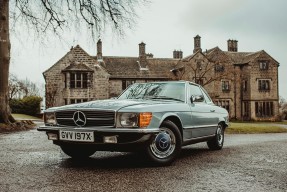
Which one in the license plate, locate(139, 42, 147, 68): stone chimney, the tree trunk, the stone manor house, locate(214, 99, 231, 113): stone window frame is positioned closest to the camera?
the license plate

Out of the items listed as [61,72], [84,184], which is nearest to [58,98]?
[61,72]

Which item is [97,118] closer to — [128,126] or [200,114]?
[128,126]

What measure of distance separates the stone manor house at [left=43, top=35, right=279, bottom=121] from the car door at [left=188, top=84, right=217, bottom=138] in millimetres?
28966

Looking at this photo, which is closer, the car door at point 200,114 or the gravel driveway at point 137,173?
the gravel driveway at point 137,173

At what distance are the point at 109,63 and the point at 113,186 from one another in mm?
38274

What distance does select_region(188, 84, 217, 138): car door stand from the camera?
23.8 ft

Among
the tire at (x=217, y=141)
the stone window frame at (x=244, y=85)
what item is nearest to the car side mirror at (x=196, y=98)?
the tire at (x=217, y=141)

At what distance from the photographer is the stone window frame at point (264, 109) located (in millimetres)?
44188

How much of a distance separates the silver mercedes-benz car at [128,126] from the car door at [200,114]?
58 mm

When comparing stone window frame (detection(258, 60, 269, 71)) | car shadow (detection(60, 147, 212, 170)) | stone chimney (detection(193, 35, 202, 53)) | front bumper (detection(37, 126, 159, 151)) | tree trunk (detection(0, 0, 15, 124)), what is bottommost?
car shadow (detection(60, 147, 212, 170))

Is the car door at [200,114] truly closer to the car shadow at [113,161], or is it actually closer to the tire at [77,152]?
the car shadow at [113,161]

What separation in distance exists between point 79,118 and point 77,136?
1.01 feet

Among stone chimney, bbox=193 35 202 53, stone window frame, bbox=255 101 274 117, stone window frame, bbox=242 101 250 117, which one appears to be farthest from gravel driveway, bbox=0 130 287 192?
stone chimney, bbox=193 35 202 53

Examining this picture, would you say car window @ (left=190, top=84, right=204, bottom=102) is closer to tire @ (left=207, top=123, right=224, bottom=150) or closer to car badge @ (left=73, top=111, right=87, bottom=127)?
tire @ (left=207, top=123, right=224, bottom=150)
